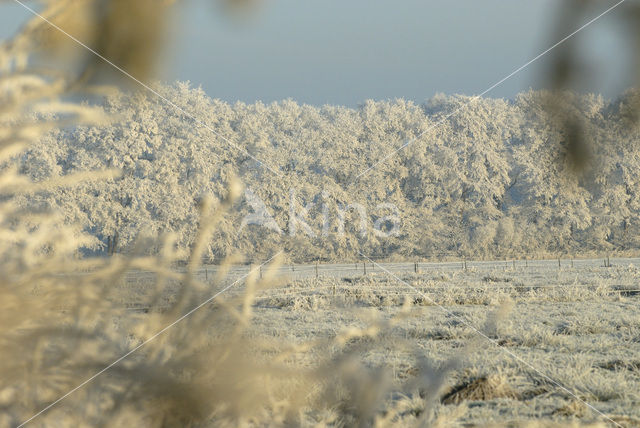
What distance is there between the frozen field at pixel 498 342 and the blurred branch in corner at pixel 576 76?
30cm

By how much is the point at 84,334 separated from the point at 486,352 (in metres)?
5.22

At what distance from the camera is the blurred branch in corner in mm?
729

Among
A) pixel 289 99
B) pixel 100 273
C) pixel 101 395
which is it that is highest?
pixel 289 99

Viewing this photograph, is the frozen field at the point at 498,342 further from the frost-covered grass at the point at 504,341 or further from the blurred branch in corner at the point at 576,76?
the blurred branch in corner at the point at 576,76

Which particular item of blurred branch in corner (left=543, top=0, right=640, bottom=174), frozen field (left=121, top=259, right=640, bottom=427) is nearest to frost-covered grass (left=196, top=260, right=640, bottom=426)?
frozen field (left=121, top=259, right=640, bottom=427)

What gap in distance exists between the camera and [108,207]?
1395 mm

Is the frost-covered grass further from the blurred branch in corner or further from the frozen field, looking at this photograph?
the blurred branch in corner

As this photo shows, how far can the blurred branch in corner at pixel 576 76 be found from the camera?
2.39 ft

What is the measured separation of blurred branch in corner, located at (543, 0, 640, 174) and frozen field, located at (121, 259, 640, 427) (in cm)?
30

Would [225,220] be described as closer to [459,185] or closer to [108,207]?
[108,207]

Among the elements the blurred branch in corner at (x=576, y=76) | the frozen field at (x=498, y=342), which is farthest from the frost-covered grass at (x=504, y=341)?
the blurred branch in corner at (x=576, y=76)

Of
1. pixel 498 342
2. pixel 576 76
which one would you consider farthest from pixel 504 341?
pixel 576 76

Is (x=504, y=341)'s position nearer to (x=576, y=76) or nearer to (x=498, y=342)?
(x=498, y=342)

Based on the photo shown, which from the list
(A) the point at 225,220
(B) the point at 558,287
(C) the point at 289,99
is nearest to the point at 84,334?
(A) the point at 225,220
